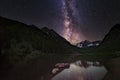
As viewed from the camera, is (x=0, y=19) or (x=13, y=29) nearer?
(x=0, y=19)

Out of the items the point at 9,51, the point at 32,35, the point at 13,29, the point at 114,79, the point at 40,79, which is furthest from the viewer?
the point at 32,35

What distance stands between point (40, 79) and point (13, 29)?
95485 mm

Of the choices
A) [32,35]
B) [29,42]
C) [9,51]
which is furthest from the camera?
[32,35]

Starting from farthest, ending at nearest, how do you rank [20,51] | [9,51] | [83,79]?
1. [20,51]
2. [9,51]
3. [83,79]

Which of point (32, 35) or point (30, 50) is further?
point (32, 35)

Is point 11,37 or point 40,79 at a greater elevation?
point 11,37

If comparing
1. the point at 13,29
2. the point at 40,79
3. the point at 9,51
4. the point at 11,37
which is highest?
the point at 13,29

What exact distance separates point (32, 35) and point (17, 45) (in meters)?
43.2

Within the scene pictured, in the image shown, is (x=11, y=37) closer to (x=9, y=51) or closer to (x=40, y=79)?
(x=9, y=51)

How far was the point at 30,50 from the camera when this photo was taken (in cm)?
12381

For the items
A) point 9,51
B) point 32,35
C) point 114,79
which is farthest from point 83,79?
point 32,35

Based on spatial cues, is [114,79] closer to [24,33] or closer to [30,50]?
[30,50]

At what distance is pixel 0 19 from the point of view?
115188mm

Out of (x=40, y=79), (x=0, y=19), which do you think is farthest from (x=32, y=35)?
(x=40, y=79)
